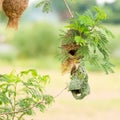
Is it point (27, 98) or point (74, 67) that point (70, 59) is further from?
point (27, 98)

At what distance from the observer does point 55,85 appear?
75.0 feet

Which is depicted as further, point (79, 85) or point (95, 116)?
point (95, 116)

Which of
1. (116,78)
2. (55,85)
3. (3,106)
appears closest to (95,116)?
(55,85)

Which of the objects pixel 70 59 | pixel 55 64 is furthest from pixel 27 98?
pixel 55 64

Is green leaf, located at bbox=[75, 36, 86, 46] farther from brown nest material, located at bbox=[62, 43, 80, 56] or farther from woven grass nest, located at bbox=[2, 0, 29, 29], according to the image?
woven grass nest, located at bbox=[2, 0, 29, 29]

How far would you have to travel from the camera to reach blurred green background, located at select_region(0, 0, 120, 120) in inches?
709

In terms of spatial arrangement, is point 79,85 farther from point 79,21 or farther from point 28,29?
point 28,29

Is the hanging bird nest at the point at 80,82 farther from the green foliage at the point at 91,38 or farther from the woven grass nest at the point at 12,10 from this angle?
the woven grass nest at the point at 12,10

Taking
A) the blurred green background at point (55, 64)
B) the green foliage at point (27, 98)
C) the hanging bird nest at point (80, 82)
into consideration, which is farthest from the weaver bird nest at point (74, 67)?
the blurred green background at point (55, 64)

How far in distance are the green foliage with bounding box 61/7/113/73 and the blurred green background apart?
12.4 metres

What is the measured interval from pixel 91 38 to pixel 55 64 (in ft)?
88.0

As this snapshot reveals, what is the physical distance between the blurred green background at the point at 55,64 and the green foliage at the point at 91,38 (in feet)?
40.6

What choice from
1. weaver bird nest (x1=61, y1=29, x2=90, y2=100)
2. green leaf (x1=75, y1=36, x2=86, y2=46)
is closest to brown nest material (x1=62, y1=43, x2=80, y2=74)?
weaver bird nest (x1=61, y1=29, x2=90, y2=100)

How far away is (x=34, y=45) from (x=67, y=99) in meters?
10.8
